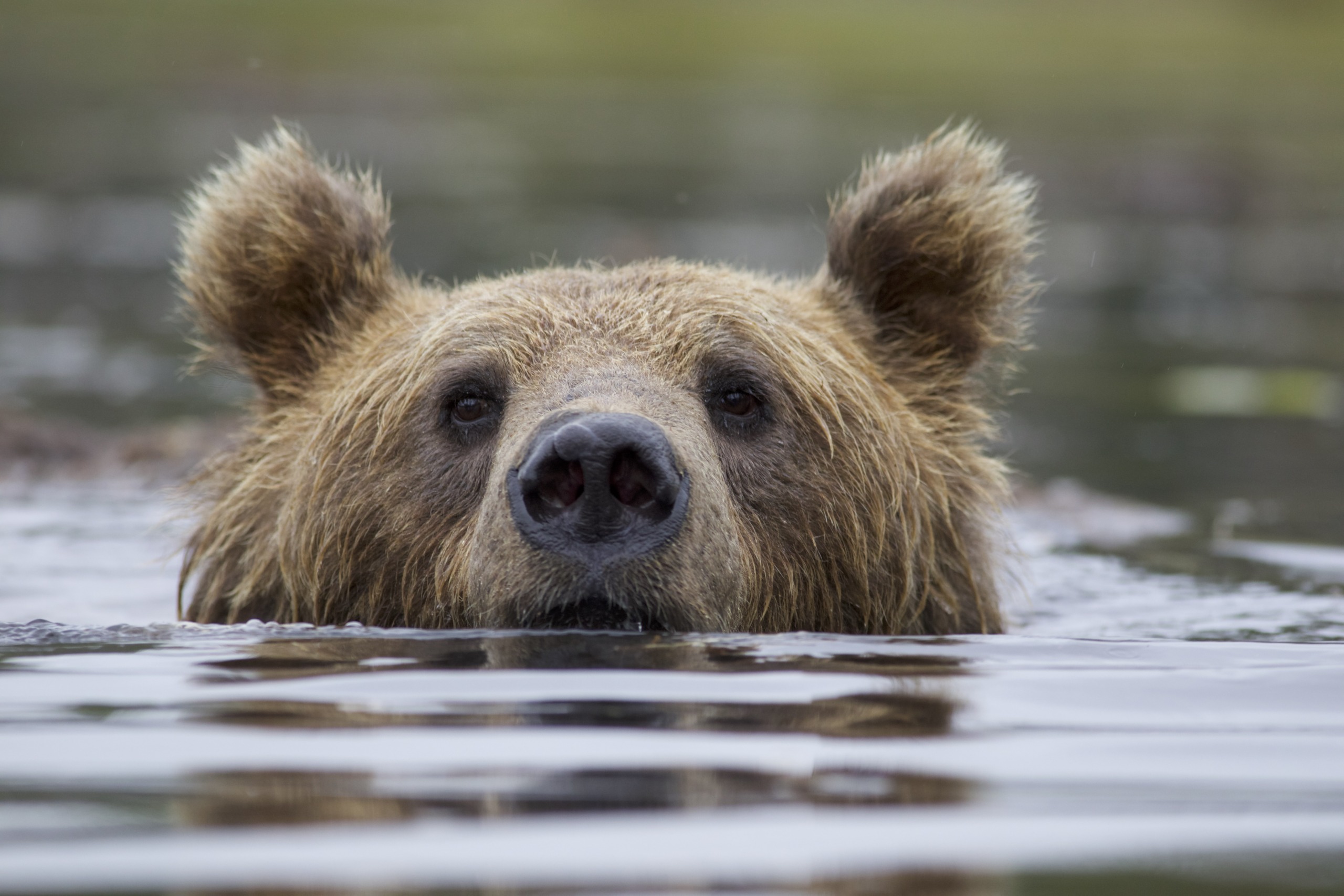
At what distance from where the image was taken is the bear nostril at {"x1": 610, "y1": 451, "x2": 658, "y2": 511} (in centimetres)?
485

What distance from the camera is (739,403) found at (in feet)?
19.9

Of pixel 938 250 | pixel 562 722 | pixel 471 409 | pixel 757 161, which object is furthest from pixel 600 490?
pixel 757 161

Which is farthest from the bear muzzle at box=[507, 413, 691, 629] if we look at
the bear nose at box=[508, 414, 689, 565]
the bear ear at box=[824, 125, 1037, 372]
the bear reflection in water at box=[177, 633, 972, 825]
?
the bear ear at box=[824, 125, 1037, 372]

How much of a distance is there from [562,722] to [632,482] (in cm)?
82

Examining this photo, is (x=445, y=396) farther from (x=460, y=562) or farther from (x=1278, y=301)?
(x=1278, y=301)

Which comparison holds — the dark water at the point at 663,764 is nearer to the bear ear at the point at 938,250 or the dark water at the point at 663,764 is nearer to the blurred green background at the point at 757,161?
the bear ear at the point at 938,250

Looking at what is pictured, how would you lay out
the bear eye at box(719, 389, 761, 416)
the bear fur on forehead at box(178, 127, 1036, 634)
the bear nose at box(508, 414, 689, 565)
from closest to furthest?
the bear nose at box(508, 414, 689, 565)
the bear fur on forehead at box(178, 127, 1036, 634)
the bear eye at box(719, 389, 761, 416)

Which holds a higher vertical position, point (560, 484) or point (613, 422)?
point (613, 422)

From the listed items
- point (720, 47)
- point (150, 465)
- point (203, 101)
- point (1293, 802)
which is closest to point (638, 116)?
point (203, 101)

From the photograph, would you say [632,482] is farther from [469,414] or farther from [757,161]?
[757,161]

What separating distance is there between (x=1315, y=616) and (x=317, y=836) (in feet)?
17.6

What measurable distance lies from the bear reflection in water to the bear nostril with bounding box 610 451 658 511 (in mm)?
366

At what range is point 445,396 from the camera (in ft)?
19.6

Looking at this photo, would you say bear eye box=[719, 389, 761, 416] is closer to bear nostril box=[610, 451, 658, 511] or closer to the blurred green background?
bear nostril box=[610, 451, 658, 511]
